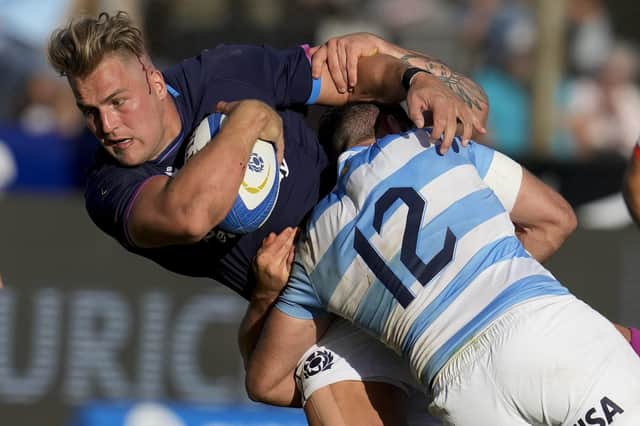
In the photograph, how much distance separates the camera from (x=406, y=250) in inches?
178

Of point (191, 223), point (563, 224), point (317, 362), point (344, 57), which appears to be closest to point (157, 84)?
point (191, 223)

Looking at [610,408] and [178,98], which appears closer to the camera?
[610,408]

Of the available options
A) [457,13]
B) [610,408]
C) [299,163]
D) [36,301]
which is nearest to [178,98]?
[299,163]

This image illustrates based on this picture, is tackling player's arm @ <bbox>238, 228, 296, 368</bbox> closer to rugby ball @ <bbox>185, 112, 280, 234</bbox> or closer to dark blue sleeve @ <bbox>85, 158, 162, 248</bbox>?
rugby ball @ <bbox>185, 112, 280, 234</bbox>

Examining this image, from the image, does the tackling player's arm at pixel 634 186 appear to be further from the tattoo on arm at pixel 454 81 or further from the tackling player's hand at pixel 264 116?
the tackling player's hand at pixel 264 116

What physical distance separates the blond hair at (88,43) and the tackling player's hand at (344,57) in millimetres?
922

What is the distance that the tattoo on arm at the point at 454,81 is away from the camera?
202 inches

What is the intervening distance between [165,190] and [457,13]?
19.4 feet

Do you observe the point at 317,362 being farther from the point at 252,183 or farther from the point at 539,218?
the point at 539,218

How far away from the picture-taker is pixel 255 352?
518 centimetres

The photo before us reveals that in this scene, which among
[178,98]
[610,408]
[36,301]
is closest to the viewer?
[610,408]

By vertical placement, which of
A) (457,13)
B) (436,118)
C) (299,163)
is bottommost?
(457,13)

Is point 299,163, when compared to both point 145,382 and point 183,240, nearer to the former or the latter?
point 183,240

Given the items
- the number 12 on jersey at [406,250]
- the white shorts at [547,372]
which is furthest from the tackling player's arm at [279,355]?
the white shorts at [547,372]
